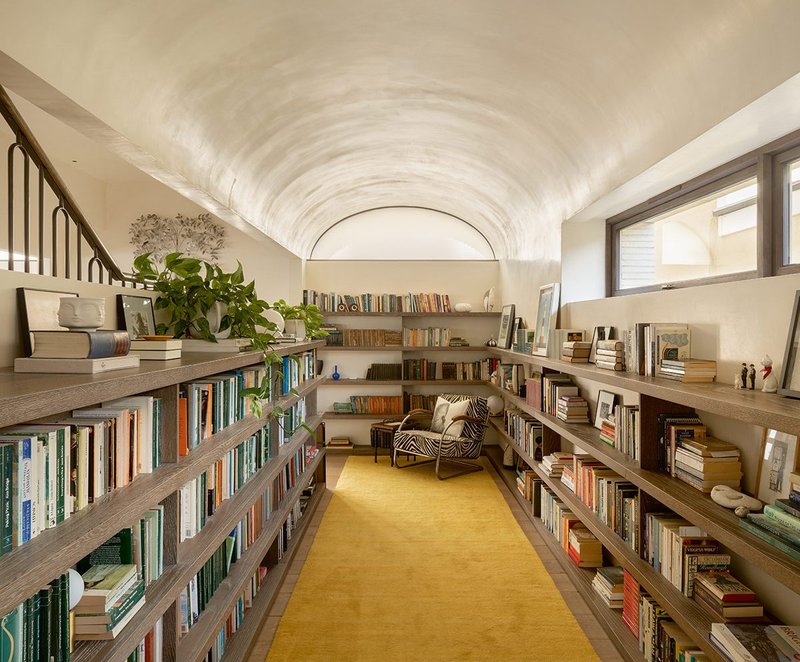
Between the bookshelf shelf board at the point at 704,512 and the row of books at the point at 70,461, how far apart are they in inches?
73.6

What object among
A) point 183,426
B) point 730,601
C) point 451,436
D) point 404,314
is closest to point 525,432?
point 451,436

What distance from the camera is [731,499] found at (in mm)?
2031

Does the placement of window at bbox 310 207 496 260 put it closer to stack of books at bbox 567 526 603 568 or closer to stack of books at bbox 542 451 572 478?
stack of books at bbox 542 451 572 478

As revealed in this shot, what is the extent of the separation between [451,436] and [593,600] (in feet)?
9.41

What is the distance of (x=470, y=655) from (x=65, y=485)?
213 centimetres

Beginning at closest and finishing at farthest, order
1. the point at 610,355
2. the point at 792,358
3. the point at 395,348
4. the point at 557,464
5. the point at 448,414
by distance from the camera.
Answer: the point at 792,358 < the point at 610,355 < the point at 557,464 < the point at 448,414 < the point at 395,348

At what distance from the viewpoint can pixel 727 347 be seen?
243 cm

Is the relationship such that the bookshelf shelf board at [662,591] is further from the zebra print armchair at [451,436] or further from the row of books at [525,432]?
→ the zebra print armchair at [451,436]

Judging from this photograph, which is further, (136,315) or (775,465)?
(136,315)

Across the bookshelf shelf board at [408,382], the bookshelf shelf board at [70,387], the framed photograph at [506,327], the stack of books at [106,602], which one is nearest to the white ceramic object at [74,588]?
the stack of books at [106,602]

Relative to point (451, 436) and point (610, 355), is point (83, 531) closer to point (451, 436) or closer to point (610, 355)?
point (610, 355)

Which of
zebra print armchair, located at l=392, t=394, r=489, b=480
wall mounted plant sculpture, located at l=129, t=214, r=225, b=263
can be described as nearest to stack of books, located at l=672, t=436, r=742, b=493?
zebra print armchair, located at l=392, t=394, r=489, b=480

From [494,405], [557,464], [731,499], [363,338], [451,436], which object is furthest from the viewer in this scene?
[363,338]

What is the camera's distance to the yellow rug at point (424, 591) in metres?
2.71
